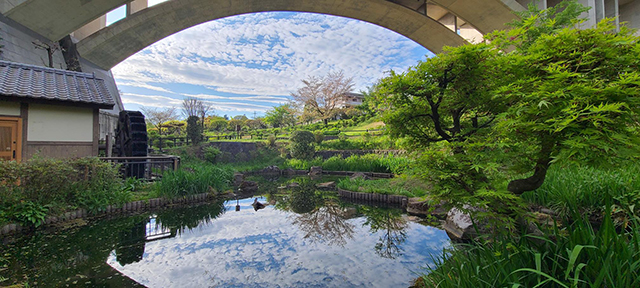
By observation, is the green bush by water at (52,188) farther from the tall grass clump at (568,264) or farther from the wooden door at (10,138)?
the tall grass clump at (568,264)

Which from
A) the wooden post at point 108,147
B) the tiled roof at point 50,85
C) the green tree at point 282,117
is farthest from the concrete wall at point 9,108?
the green tree at point 282,117

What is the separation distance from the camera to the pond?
285cm

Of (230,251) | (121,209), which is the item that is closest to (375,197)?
(230,251)

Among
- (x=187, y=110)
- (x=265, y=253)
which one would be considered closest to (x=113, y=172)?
(x=265, y=253)

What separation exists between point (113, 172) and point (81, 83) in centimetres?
295

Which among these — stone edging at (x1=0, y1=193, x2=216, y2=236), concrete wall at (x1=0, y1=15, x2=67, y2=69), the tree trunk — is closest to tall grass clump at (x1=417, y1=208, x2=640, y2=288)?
the tree trunk

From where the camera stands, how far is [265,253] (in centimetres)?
356

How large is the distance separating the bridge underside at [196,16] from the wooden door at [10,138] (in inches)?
227

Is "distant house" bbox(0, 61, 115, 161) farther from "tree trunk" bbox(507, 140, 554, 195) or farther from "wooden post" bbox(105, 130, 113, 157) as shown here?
"tree trunk" bbox(507, 140, 554, 195)

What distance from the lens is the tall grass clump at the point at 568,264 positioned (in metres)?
1.53

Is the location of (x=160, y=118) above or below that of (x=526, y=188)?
above

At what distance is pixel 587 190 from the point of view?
3699 millimetres

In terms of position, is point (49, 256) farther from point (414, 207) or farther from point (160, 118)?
point (160, 118)

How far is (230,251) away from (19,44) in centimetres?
1101
